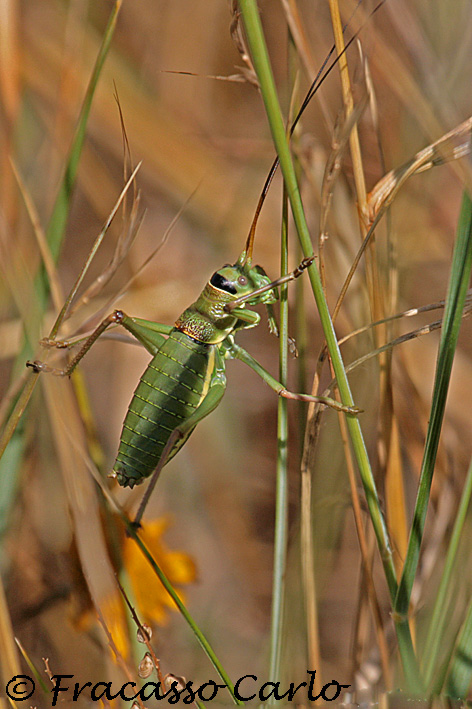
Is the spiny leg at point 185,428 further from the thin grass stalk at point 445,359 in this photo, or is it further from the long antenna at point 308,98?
the thin grass stalk at point 445,359

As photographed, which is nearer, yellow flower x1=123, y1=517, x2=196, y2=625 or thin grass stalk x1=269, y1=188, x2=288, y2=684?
thin grass stalk x1=269, y1=188, x2=288, y2=684

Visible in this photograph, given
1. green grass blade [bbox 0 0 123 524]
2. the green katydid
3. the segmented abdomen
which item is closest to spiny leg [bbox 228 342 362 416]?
the green katydid

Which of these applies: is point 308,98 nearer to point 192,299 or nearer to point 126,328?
point 126,328

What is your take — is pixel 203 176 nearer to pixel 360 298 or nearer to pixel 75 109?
pixel 75 109

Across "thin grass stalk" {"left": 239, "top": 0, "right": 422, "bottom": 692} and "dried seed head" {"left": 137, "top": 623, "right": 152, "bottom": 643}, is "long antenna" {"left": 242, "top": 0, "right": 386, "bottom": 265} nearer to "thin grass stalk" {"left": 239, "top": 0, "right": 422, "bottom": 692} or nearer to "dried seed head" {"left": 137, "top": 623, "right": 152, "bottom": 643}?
"thin grass stalk" {"left": 239, "top": 0, "right": 422, "bottom": 692}

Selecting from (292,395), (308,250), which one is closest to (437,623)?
(292,395)

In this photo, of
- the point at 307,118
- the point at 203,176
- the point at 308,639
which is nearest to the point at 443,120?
the point at 307,118
